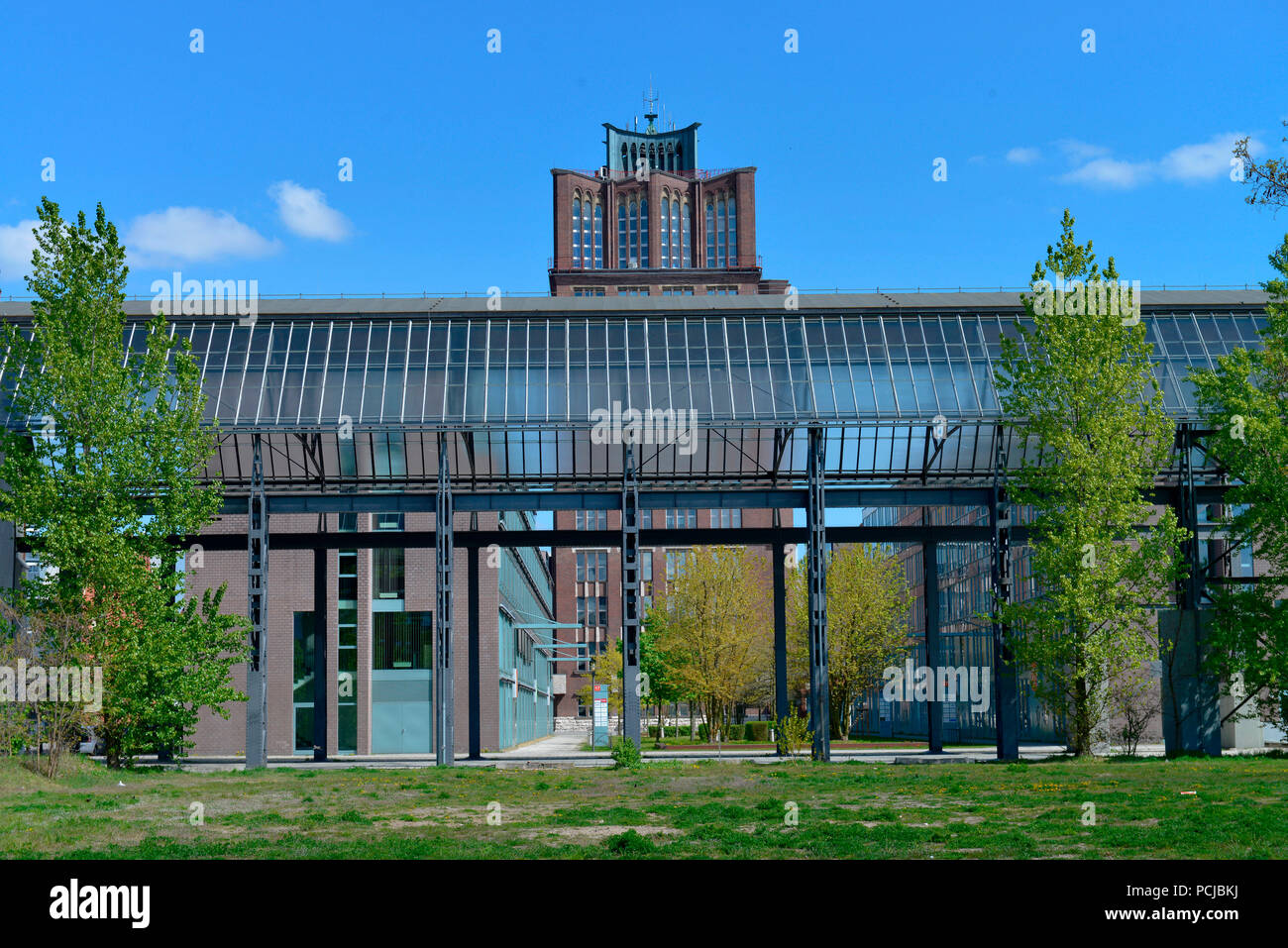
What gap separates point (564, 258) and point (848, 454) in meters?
87.8

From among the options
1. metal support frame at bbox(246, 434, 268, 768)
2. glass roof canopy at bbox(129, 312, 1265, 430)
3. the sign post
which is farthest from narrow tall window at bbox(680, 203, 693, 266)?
metal support frame at bbox(246, 434, 268, 768)

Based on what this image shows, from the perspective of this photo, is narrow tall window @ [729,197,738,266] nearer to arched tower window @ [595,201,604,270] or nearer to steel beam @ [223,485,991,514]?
arched tower window @ [595,201,604,270]

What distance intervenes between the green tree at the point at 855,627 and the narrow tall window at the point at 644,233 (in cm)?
7024

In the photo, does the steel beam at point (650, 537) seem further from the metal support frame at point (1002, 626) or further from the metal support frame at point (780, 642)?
the metal support frame at point (780, 642)

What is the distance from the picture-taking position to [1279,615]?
3562cm

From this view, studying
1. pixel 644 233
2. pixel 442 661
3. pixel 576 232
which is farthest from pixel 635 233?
pixel 442 661

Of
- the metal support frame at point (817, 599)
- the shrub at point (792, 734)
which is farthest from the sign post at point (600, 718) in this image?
the metal support frame at point (817, 599)

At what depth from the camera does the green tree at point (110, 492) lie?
3397 cm

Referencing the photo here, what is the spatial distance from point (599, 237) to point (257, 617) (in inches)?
3710

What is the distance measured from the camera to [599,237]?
12925 centimetres
